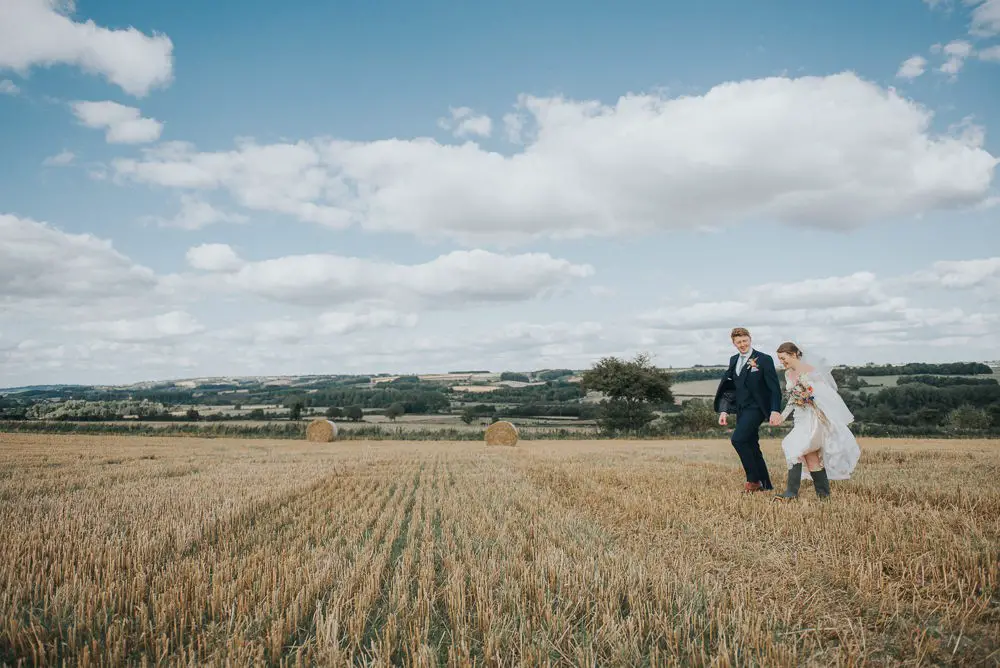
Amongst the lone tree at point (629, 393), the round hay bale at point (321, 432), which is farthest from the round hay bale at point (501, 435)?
the lone tree at point (629, 393)

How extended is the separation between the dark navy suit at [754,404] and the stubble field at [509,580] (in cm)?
104

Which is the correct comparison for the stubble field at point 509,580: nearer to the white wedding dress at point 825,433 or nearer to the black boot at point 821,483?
the black boot at point 821,483

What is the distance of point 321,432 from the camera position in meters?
35.2

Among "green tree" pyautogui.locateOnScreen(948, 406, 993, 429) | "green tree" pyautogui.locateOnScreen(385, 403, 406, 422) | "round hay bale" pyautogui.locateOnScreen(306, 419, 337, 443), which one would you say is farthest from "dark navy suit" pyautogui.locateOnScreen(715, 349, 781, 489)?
"green tree" pyautogui.locateOnScreen(385, 403, 406, 422)

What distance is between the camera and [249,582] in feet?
13.8

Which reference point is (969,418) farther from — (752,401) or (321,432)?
(321,432)

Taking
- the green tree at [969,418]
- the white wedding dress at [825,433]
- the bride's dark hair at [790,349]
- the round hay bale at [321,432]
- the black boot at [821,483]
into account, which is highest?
the bride's dark hair at [790,349]

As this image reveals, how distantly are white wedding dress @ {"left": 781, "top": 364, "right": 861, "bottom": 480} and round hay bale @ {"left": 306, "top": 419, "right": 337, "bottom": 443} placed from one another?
31.8 metres

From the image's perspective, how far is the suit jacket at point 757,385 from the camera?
827cm

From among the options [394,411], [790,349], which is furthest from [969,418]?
[394,411]

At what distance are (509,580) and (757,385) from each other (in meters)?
5.97

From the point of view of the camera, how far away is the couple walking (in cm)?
760

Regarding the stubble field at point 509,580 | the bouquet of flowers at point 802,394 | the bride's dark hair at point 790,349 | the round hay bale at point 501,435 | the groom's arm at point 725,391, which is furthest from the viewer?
the round hay bale at point 501,435

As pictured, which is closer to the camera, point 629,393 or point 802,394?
point 802,394
